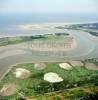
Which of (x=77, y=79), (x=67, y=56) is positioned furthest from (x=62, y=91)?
(x=67, y=56)

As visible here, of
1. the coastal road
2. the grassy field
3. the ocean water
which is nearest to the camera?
the grassy field

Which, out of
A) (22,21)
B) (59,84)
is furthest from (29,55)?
(22,21)

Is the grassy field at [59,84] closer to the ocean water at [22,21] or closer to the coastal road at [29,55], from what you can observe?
the coastal road at [29,55]

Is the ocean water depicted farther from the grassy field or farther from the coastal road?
the grassy field

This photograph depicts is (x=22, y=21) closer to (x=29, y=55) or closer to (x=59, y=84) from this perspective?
(x=29, y=55)

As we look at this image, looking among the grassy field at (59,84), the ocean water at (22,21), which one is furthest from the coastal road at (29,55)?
the ocean water at (22,21)

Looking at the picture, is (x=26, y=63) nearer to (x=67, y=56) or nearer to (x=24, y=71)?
(x=24, y=71)

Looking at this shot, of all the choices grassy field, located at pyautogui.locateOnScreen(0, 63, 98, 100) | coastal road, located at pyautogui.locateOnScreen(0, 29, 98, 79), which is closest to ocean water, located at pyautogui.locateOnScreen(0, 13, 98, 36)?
coastal road, located at pyautogui.locateOnScreen(0, 29, 98, 79)

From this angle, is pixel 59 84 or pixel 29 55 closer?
pixel 59 84
